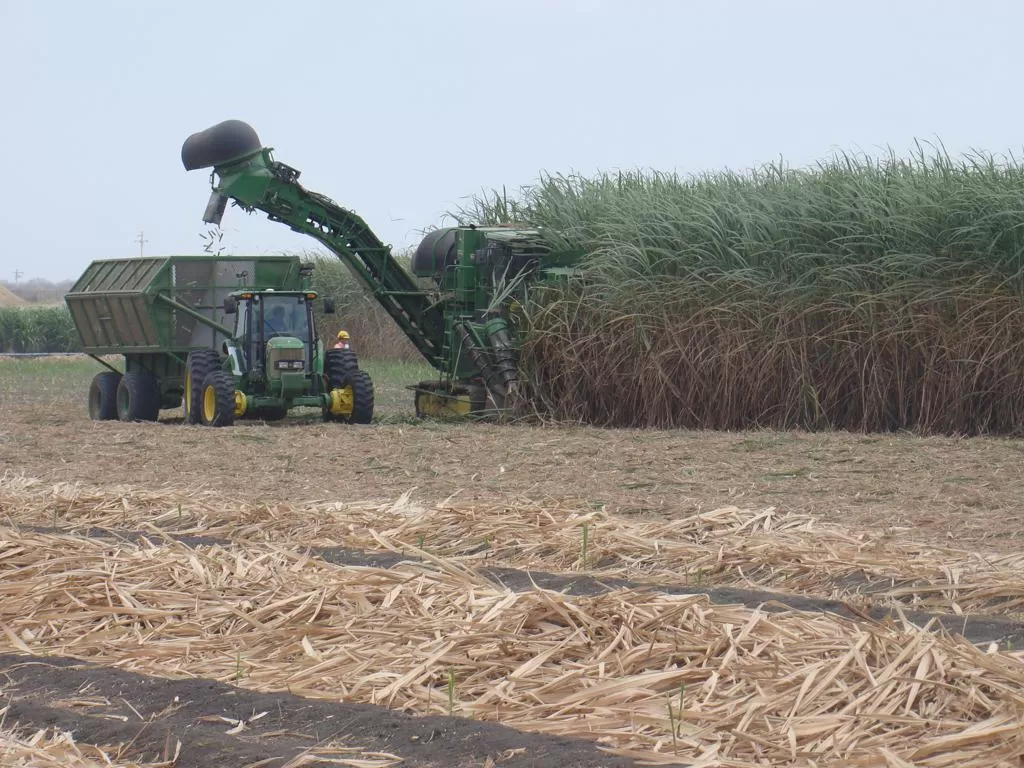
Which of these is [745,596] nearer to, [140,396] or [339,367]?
[339,367]

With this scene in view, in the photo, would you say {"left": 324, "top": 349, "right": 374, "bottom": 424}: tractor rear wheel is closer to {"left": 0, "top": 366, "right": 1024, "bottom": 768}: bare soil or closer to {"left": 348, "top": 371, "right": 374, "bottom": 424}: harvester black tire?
{"left": 348, "top": 371, "right": 374, "bottom": 424}: harvester black tire

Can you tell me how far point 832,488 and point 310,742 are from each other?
623cm

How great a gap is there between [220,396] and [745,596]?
9925 millimetres

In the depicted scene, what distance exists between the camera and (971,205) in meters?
14.2

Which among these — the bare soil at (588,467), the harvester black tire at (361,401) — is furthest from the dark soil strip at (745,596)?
the harvester black tire at (361,401)

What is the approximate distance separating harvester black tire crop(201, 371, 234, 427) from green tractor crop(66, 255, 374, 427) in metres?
0.01

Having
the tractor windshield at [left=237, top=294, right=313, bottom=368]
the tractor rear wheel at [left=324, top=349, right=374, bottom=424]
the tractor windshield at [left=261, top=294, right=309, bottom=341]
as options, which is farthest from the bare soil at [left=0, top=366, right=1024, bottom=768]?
the tractor windshield at [left=261, top=294, right=309, bottom=341]

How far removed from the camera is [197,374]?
16031 millimetres

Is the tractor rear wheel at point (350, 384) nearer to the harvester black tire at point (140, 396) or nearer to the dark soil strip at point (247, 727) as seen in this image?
the harvester black tire at point (140, 396)

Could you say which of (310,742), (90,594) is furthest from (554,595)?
(90,594)

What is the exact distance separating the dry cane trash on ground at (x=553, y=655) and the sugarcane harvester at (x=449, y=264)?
9330mm

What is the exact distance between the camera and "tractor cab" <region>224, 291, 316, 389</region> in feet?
51.0

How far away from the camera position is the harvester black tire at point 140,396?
688 inches

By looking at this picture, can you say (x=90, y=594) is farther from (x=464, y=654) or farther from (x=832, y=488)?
(x=832, y=488)
